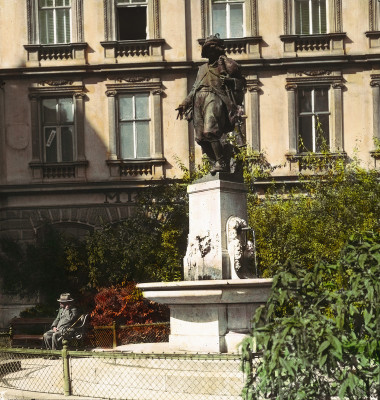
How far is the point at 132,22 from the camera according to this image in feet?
104

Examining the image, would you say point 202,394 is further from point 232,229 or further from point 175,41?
point 175,41

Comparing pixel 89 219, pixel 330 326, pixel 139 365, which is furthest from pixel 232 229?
pixel 89 219

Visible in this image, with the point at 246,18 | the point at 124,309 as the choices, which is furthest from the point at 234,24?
the point at 124,309

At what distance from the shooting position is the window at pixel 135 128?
102ft

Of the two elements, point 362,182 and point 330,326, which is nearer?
point 330,326

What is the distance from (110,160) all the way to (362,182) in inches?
346

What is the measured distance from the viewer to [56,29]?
31.6 metres

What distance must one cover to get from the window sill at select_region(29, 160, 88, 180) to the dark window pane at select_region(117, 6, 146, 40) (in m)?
4.12

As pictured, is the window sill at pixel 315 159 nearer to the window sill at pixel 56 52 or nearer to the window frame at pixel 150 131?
the window frame at pixel 150 131

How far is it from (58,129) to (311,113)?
750 centimetres

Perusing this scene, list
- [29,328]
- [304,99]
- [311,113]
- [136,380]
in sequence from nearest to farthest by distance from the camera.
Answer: [136,380] → [29,328] → [311,113] → [304,99]

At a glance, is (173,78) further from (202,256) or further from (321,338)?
(321,338)

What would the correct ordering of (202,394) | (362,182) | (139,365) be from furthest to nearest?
(362,182)
(139,365)
(202,394)

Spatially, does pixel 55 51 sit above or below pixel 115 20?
below
